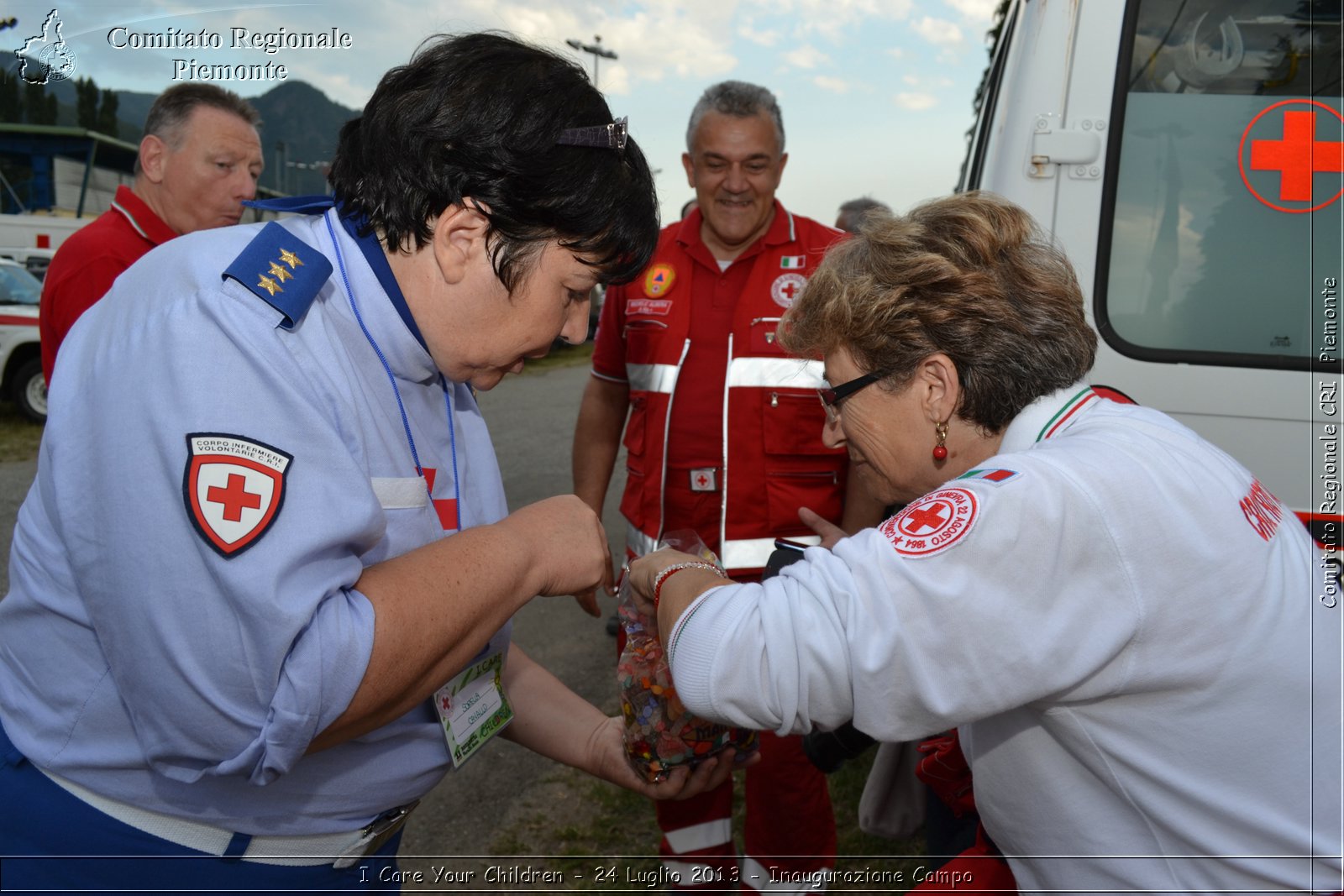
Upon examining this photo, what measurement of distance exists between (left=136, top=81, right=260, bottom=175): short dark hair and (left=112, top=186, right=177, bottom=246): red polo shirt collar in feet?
0.81

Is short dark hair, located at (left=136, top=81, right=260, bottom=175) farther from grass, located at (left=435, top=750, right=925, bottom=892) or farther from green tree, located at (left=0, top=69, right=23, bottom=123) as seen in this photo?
grass, located at (left=435, top=750, right=925, bottom=892)

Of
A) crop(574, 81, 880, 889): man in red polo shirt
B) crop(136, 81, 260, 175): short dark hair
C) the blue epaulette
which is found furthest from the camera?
crop(136, 81, 260, 175): short dark hair

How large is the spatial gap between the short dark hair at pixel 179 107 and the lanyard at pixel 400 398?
2689mm

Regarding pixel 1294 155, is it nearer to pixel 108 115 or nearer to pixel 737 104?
pixel 737 104

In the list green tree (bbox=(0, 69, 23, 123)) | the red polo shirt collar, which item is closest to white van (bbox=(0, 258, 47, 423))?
the red polo shirt collar

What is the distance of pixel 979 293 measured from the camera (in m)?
1.64

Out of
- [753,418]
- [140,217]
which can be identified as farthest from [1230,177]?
[140,217]

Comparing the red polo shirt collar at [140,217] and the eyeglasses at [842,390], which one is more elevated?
the red polo shirt collar at [140,217]

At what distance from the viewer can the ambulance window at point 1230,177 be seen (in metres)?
2.43

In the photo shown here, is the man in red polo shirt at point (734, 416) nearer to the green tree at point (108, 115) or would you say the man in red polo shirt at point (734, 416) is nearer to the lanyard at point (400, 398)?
the lanyard at point (400, 398)

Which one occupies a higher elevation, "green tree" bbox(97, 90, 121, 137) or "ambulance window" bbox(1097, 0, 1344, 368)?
"green tree" bbox(97, 90, 121, 137)

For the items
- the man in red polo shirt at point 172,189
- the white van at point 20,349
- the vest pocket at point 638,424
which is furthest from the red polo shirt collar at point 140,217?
the white van at point 20,349

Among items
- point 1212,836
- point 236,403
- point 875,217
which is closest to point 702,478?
point 875,217

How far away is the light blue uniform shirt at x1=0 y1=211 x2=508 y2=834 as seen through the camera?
3.57ft
